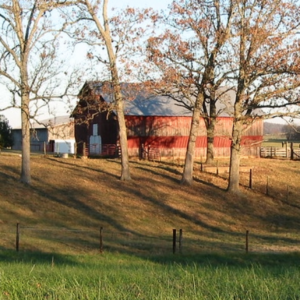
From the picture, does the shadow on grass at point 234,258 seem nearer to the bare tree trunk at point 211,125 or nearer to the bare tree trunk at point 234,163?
the bare tree trunk at point 234,163

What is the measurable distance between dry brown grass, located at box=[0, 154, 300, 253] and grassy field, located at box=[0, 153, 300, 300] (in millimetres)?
58

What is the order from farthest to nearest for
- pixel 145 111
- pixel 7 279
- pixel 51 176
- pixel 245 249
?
1. pixel 145 111
2. pixel 51 176
3. pixel 245 249
4. pixel 7 279

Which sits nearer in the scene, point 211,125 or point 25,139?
point 25,139

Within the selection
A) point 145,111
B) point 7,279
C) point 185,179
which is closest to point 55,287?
point 7,279

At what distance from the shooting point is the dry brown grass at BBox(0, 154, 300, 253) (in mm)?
20469

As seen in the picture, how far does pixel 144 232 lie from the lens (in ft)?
78.9

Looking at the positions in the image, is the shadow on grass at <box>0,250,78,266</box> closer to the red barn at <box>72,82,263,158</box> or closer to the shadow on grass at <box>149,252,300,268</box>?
the shadow on grass at <box>149,252,300,268</box>

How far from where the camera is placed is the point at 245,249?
18531 mm

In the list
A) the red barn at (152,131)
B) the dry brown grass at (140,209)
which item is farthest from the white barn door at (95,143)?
the dry brown grass at (140,209)

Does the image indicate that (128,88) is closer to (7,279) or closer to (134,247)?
(134,247)

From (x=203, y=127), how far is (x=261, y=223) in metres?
21.9

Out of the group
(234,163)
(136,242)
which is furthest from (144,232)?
(234,163)

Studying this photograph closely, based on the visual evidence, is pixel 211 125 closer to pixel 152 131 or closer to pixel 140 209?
pixel 140 209

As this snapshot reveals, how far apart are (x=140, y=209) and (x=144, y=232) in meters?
4.19
